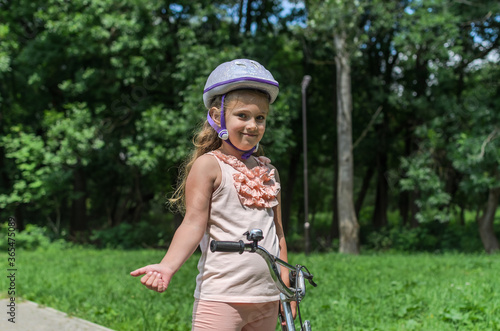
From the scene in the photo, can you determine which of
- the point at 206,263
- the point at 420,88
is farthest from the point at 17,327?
the point at 420,88

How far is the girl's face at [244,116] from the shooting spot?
7.63 feet

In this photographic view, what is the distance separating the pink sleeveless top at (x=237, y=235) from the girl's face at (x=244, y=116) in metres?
0.10

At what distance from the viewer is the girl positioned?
2.20m

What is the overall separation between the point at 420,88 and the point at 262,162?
18.5m

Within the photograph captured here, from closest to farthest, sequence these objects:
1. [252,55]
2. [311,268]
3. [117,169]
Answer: [311,268], [252,55], [117,169]

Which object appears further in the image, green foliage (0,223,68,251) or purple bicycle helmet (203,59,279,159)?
green foliage (0,223,68,251)

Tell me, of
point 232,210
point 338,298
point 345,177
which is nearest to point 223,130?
point 232,210

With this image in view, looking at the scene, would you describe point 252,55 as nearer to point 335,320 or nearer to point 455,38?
point 455,38

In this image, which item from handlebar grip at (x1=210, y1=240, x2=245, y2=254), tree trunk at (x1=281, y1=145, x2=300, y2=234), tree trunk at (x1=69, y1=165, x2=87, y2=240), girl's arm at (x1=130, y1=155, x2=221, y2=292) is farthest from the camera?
tree trunk at (x1=281, y1=145, x2=300, y2=234)

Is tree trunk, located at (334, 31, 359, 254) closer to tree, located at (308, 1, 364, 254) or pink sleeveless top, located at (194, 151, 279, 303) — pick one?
tree, located at (308, 1, 364, 254)

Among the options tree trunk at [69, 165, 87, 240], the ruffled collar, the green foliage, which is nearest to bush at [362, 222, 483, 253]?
tree trunk at [69, 165, 87, 240]

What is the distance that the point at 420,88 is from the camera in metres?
19.7

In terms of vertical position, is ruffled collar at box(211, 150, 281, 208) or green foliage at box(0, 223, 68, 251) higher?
ruffled collar at box(211, 150, 281, 208)

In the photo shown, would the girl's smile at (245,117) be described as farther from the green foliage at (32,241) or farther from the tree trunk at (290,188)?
the tree trunk at (290,188)
